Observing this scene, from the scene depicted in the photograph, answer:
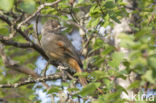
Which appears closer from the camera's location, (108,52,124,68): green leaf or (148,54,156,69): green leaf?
(148,54,156,69): green leaf

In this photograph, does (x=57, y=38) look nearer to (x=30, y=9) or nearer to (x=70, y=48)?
(x=70, y=48)

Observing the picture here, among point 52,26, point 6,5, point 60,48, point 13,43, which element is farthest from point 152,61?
point 52,26

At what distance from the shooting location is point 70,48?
6.35 meters

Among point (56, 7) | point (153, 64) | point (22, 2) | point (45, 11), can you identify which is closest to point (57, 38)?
point (45, 11)

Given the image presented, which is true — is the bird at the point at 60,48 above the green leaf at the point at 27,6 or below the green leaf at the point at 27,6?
above

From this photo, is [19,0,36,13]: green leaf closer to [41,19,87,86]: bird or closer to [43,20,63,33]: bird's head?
[41,19,87,86]: bird

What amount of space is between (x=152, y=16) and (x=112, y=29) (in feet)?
7.69

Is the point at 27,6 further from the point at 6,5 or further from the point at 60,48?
the point at 60,48

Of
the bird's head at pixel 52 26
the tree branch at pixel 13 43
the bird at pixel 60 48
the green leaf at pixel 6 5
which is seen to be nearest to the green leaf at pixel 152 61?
the green leaf at pixel 6 5

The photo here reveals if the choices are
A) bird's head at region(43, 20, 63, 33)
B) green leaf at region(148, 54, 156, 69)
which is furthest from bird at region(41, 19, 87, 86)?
green leaf at region(148, 54, 156, 69)

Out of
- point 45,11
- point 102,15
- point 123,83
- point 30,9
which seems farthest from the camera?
point 123,83

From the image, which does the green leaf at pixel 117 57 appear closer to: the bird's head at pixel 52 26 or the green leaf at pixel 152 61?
the green leaf at pixel 152 61

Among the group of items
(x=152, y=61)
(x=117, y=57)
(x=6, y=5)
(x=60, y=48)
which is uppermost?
(x=60, y=48)

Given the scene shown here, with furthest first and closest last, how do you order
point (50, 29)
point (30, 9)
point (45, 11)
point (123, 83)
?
point (50, 29), point (123, 83), point (45, 11), point (30, 9)
